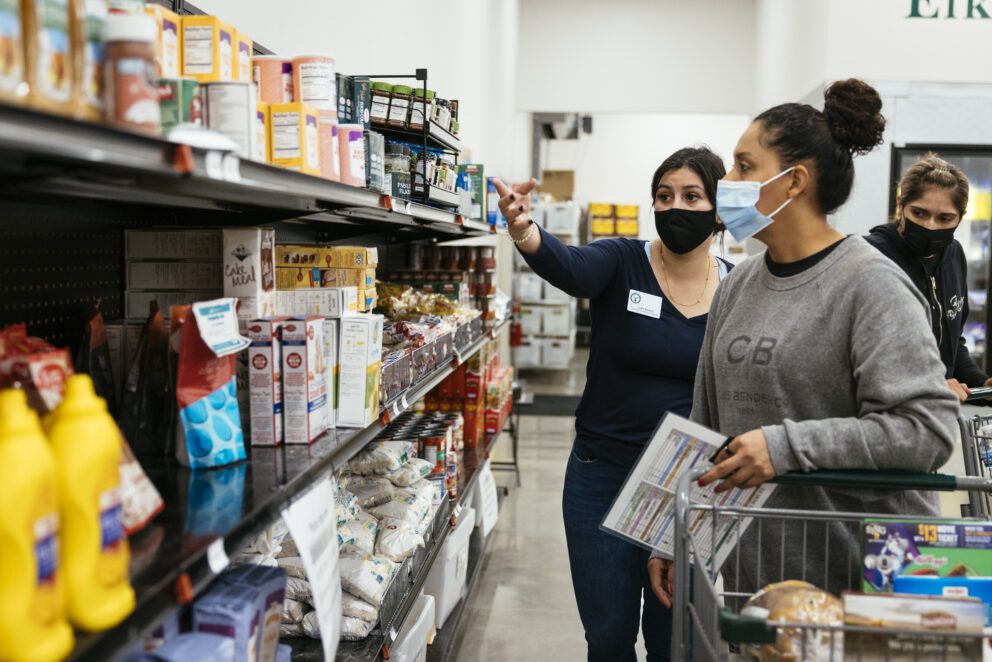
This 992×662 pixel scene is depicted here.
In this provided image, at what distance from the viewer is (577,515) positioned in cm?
267

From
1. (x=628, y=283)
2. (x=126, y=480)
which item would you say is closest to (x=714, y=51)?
(x=628, y=283)

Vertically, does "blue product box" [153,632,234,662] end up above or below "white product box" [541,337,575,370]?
above

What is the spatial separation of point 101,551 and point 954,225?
345 centimetres

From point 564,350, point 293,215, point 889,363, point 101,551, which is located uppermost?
point 293,215

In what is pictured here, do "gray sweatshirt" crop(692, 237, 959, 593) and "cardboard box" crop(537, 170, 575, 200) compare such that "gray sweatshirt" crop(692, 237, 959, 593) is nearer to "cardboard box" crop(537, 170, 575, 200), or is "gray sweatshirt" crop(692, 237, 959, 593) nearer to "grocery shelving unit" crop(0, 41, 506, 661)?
"grocery shelving unit" crop(0, 41, 506, 661)

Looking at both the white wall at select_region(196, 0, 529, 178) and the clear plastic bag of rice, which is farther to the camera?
the white wall at select_region(196, 0, 529, 178)

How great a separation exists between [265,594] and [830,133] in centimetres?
143

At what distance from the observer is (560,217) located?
11688 millimetres

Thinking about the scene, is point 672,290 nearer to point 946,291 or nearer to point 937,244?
point 937,244

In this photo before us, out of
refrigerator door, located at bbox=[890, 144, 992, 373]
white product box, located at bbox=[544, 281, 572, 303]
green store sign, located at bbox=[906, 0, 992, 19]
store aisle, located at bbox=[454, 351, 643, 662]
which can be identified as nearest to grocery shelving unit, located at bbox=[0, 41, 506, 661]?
store aisle, located at bbox=[454, 351, 643, 662]

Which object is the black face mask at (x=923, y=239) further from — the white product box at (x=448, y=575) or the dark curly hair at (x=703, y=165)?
the white product box at (x=448, y=575)

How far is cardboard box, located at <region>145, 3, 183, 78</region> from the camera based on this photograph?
1557mm

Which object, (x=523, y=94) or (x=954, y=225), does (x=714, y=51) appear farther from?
(x=954, y=225)

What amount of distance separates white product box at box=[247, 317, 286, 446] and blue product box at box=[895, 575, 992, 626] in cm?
120
